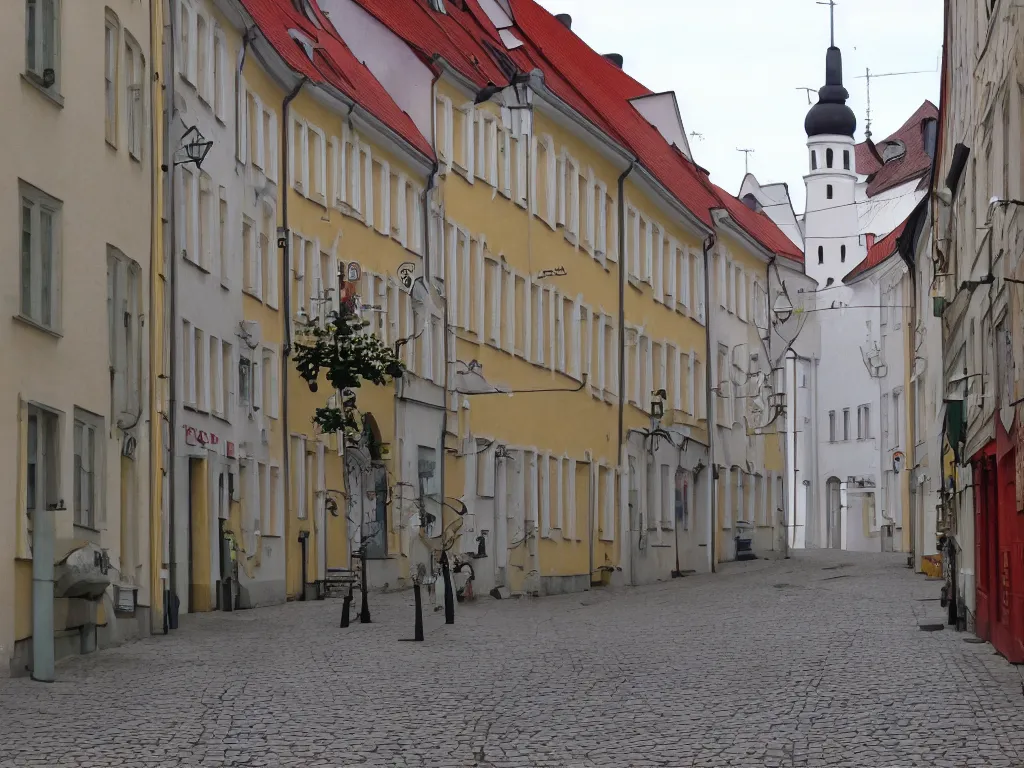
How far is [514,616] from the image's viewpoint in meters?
31.8

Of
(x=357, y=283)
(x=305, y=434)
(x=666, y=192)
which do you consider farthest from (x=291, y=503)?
(x=666, y=192)

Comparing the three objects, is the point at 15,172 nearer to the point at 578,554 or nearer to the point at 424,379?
the point at 424,379

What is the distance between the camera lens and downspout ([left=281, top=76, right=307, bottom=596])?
122ft

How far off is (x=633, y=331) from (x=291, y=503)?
60.0 feet

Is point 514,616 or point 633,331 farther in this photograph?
point 633,331

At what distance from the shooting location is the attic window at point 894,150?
10331 centimetres

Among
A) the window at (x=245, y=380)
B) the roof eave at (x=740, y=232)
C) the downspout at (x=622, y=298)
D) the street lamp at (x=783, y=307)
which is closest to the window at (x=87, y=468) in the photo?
the window at (x=245, y=380)

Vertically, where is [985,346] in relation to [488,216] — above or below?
below

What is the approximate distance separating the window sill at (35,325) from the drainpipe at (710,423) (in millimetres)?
37937

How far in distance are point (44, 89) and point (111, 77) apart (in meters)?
3.29

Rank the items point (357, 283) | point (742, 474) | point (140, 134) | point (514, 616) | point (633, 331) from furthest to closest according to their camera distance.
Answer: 1. point (742, 474)
2. point (633, 331)
3. point (357, 283)
4. point (514, 616)
5. point (140, 134)

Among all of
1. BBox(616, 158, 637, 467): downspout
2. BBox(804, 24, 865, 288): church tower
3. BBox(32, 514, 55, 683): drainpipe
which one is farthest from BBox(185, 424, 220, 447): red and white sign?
BBox(804, 24, 865, 288): church tower

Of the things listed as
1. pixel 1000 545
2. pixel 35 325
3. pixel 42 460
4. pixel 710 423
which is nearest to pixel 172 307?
pixel 42 460

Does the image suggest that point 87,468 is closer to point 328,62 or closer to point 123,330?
point 123,330
